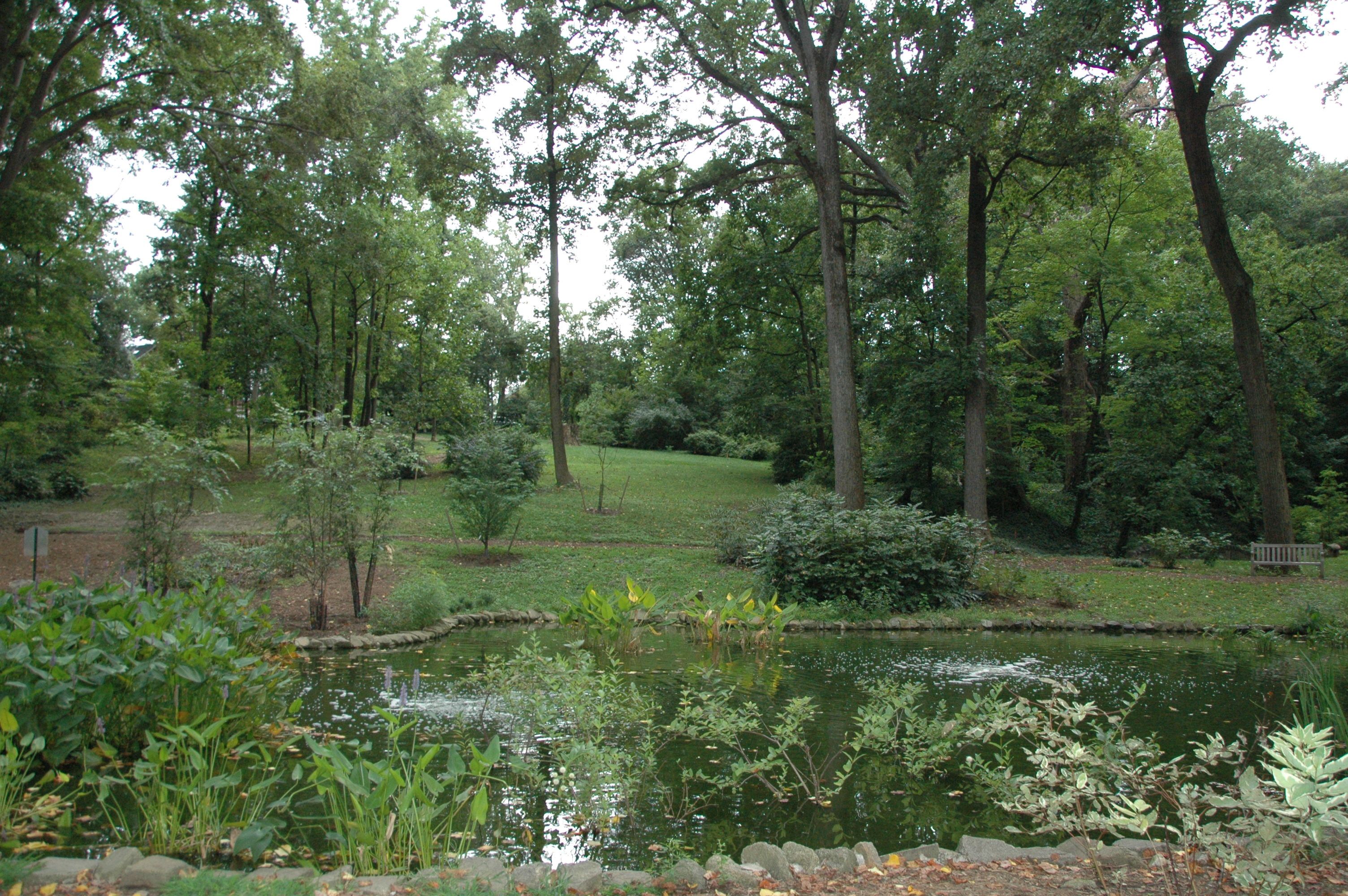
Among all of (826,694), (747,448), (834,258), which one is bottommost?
(826,694)

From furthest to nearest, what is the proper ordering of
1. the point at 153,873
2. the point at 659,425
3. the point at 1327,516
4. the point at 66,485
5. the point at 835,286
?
the point at 659,425
the point at 1327,516
the point at 66,485
the point at 835,286
the point at 153,873

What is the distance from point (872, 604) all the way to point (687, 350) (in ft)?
46.6

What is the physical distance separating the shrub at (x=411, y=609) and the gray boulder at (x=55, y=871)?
5.54 m

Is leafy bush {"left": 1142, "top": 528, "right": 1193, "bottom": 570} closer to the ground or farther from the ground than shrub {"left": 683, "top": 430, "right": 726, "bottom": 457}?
closer to the ground

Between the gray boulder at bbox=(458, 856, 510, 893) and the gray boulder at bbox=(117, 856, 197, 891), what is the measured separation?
93cm

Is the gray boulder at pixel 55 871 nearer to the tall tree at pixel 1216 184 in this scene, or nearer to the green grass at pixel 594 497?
the green grass at pixel 594 497

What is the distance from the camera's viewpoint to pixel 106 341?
123ft

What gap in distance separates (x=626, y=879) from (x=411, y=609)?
21.0 ft

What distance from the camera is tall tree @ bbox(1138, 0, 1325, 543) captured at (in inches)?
509

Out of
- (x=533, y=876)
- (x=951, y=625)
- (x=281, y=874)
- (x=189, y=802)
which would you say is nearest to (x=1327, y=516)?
(x=951, y=625)

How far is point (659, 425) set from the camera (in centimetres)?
Result: 3869

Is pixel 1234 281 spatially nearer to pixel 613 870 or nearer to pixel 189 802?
pixel 613 870

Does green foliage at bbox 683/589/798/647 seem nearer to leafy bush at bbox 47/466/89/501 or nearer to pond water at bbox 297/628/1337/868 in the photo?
pond water at bbox 297/628/1337/868

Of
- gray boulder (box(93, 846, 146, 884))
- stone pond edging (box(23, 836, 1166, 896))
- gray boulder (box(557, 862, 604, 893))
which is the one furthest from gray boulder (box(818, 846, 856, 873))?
gray boulder (box(93, 846, 146, 884))
